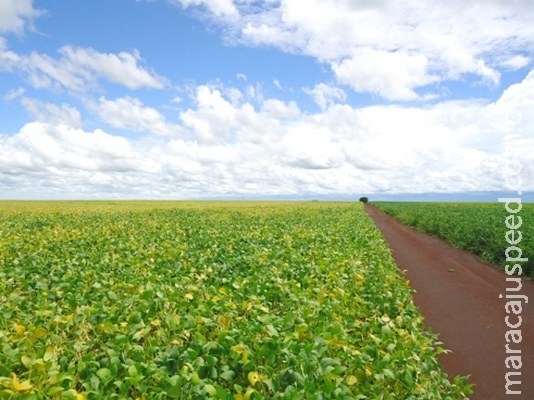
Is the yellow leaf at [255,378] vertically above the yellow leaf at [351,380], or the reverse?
the yellow leaf at [255,378]

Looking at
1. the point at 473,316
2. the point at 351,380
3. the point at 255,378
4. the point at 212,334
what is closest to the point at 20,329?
the point at 212,334

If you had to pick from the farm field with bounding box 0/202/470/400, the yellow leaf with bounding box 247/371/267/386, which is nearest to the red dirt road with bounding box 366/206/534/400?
the farm field with bounding box 0/202/470/400

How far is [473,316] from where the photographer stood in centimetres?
1116

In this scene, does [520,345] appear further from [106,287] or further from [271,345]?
[106,287]

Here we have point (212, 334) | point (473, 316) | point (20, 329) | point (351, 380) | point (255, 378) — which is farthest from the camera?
point (473, 316)

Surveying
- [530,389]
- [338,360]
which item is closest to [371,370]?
[338,360]

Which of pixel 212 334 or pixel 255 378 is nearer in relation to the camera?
pixel 255 378

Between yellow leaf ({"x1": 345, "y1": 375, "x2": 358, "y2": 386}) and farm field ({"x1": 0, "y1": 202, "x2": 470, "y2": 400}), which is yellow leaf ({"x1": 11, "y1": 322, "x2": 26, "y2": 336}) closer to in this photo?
farm field ({"x1": 0, "y1": 202, "x2": 470, "y2": 400})

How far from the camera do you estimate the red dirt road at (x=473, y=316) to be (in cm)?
775

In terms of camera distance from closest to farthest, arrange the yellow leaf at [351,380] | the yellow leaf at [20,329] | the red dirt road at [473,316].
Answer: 1. the yellow leaf at [351,380]
2. the yellow leaf at [20,329]
3. the red dirt road at [473,316]

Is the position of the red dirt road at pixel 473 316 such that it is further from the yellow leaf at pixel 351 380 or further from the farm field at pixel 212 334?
the yellow leaf at pixel 351 380

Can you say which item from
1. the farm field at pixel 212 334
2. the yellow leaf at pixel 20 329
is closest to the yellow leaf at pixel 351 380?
the farm field at pixel 212 334

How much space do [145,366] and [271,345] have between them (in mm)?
1290

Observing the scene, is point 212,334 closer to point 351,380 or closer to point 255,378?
point 255,378
